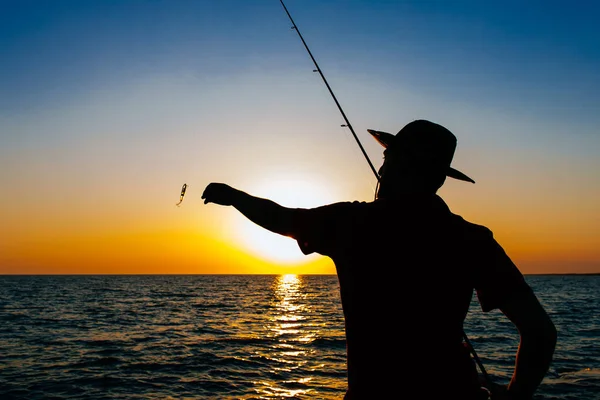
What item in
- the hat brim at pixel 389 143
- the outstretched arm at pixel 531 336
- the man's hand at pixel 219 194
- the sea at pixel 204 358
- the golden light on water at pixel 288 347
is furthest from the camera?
the golden light on water at pixel 288 347

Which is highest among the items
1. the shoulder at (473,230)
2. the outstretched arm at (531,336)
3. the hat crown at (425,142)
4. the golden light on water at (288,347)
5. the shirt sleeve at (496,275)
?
the hat crown at (425,142)

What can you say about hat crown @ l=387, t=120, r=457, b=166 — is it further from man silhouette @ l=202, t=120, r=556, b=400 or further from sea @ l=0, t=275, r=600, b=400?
sea @ l=0, t=275, r=600, b=400

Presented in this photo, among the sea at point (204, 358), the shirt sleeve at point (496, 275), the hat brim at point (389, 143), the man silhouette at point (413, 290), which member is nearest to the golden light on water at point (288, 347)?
the sea at point (204, 358)

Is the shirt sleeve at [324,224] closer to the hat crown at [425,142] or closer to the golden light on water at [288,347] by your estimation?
the hat crown at [425,142]

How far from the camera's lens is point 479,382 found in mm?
1891

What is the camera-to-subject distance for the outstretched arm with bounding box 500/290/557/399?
172 centimetres

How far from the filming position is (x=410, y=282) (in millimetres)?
1724

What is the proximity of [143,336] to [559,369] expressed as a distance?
1629cm

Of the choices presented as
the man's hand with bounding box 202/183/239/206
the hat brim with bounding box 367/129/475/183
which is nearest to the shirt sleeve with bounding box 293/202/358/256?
the man's hand with bounding box 202/183/239/206

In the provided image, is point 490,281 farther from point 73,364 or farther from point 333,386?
point 73,364

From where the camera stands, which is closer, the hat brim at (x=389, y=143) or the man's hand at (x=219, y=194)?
the man's hand at (x=219, y=194)

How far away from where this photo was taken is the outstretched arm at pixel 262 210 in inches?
69.7

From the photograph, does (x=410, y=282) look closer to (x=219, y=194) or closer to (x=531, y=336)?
(x=531, y=336)

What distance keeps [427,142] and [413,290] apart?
606mm
